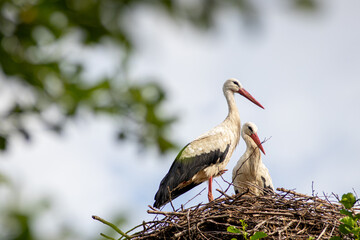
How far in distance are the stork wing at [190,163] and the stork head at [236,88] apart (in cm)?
101

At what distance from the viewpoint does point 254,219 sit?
449 centimetres

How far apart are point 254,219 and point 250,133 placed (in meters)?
2.59

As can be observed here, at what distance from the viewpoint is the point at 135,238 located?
4.81 m

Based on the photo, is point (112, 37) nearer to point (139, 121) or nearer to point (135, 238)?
point (139, 121)

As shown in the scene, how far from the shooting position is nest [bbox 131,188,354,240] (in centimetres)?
441

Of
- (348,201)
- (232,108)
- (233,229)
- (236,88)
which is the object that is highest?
(236,88)

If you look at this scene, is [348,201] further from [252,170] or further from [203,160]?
[203,160]

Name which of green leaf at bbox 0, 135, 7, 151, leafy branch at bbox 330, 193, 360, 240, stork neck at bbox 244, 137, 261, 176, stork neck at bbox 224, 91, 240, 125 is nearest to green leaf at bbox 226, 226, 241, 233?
leafy branch at bbox 330, 193, 360, 240

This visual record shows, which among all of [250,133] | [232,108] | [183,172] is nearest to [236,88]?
[232,108]

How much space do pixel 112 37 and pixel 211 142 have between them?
19.0 ft

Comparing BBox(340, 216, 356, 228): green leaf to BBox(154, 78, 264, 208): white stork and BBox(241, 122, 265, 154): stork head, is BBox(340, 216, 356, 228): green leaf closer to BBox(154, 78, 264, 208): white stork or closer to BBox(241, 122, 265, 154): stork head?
BBox(154, 78, 264, 208): white stork

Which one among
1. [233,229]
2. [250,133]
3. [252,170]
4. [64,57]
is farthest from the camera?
[250,133]

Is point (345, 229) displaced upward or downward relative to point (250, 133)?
downward

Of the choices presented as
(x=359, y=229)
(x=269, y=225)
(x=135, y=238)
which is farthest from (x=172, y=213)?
(x=359, y=229)
